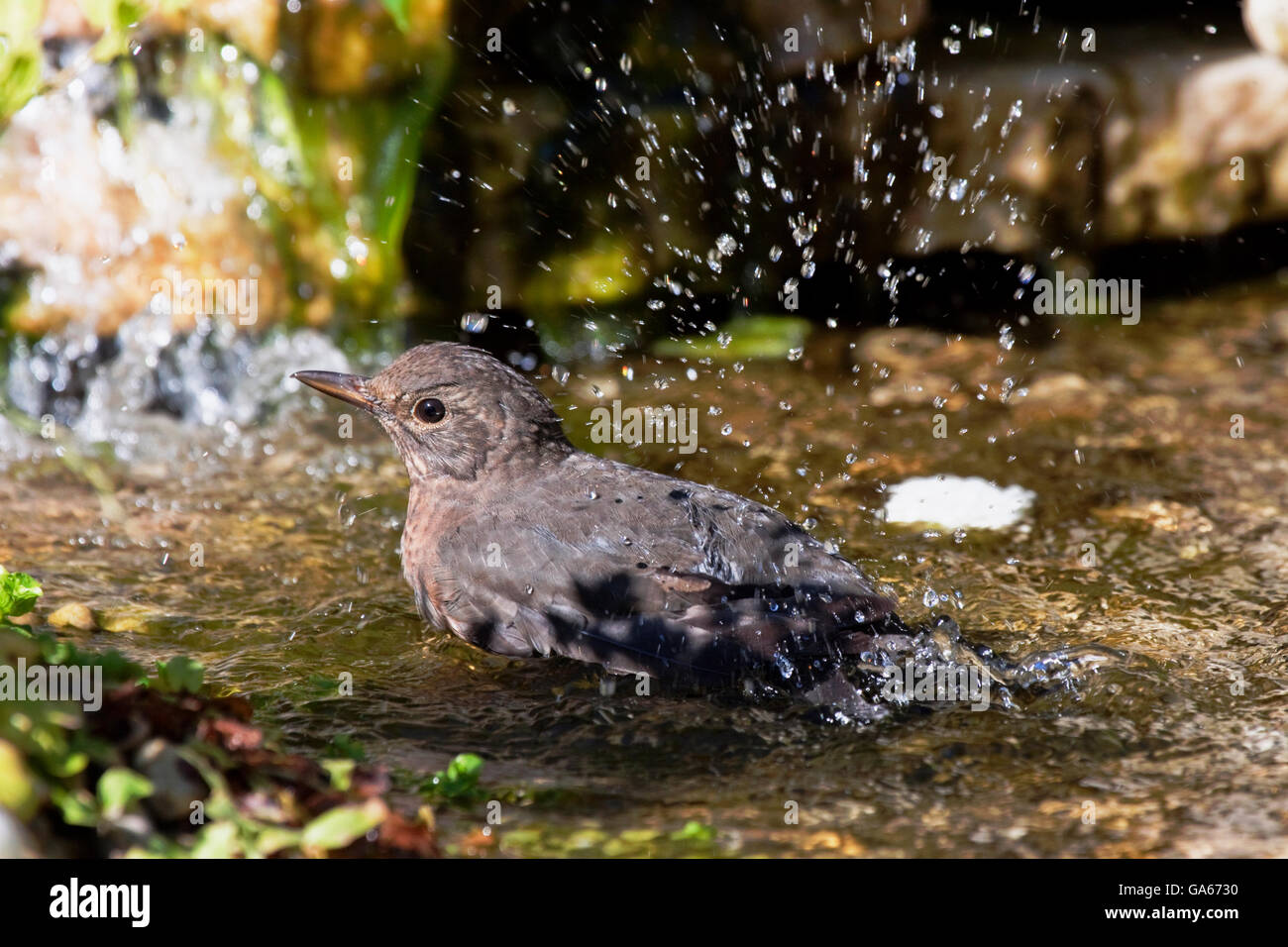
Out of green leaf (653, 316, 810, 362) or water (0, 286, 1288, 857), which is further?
green leaf (653, 316, 810, 362)

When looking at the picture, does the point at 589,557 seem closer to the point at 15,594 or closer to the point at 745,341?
the point at 15,594

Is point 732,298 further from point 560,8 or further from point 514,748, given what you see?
point 514,748

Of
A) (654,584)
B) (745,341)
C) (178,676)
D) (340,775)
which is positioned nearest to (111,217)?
(745,341)

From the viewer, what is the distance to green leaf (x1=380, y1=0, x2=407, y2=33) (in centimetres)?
706

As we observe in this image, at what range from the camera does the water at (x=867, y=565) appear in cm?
397

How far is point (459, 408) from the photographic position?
5535mm

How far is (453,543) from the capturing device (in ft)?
17.2

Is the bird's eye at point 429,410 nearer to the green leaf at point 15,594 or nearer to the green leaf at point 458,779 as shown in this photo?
the green leaf at point 15,594

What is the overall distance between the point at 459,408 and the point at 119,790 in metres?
2.77

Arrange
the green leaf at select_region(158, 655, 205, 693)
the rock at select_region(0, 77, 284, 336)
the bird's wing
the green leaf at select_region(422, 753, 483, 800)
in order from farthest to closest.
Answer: the rock at select_region(0, 77, 284, 336) → the bird's wing → the green leaf at select_region(422, 753, 483, 800) → the green leaf at select_region(158, 655, 205, 693)

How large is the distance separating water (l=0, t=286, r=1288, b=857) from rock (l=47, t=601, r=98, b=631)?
103 millimetres

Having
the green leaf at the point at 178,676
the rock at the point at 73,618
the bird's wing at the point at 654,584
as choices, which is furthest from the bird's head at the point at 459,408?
the green leaf at the point at 178,676

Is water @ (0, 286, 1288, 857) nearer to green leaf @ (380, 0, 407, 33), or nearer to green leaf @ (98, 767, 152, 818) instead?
green leaf @ (98, 767, 152, 818)

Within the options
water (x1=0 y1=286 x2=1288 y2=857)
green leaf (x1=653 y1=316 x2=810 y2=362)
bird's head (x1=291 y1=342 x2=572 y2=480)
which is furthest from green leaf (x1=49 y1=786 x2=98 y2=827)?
green leaf (x1=653 y1=316 x2=810 y2=362)
